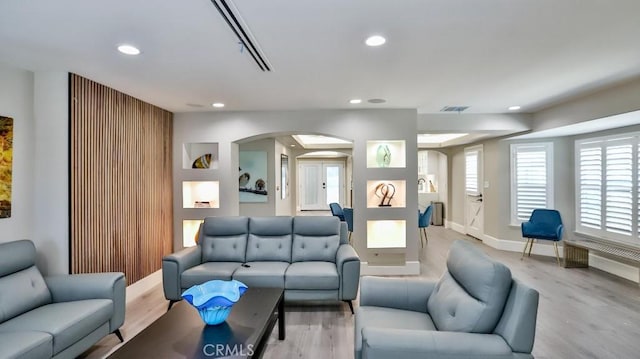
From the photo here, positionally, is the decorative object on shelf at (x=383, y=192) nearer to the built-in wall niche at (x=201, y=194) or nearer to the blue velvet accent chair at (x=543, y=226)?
the built-in wall niche at (x=201, y=194)

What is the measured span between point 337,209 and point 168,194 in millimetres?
3533

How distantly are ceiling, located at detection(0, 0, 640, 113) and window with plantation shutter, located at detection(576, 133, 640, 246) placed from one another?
164 centimetres

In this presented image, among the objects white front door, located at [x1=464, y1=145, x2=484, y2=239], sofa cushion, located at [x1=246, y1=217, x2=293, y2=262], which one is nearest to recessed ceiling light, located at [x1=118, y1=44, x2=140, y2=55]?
sofa cushion, located at [x1=246, y1=217, x2=293, y2=262]

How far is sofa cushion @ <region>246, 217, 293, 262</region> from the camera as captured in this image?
3938 mm

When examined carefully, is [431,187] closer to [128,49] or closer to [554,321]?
[554,321]

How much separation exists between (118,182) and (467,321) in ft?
12.5

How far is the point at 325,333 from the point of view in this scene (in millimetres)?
3006

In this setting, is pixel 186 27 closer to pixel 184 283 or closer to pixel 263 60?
pixel 263 60

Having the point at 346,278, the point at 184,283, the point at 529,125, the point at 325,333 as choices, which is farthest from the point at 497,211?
the point at 184,283

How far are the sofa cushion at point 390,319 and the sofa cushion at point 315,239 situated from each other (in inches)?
60.6

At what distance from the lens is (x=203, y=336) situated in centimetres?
203

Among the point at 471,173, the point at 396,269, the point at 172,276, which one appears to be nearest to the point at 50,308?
the point at 172,276
